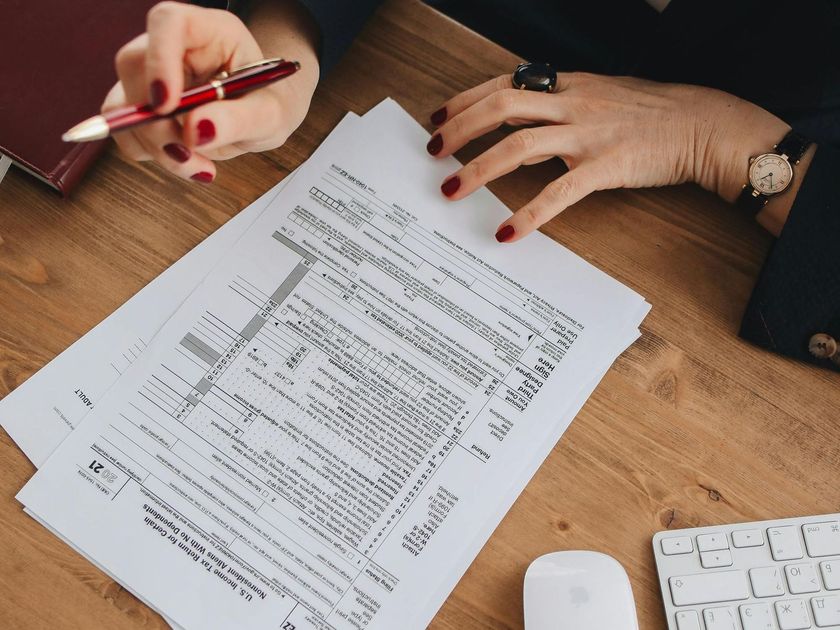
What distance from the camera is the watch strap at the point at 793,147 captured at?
0.71 metres

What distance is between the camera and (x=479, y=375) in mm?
655

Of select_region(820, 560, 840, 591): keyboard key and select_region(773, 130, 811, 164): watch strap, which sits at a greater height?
select_region(773, 130, 811, 164): watch strap

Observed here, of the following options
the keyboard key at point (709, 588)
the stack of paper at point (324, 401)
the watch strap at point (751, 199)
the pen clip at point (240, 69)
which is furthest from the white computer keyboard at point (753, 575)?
the pen clip at point (240, 69)

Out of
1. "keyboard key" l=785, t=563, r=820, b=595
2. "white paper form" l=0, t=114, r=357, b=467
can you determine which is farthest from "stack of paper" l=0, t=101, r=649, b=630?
"keyboard key" l=785, t=563, r=820, b=595

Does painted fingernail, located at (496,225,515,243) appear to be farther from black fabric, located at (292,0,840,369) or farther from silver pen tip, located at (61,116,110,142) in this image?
silver pen tip, located at (61,116,110,142)

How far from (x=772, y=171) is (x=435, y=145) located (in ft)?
1.12

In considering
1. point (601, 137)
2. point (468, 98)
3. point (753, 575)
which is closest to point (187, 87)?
point (468, 98)

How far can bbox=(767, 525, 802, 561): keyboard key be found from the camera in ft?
2.00

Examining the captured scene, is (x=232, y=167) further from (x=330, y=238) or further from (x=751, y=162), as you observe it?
(x=751, y=162)

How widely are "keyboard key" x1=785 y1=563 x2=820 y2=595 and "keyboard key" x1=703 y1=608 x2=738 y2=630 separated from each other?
6 centimetres

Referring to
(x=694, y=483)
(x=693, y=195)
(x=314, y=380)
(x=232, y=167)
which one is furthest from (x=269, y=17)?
(x=694, y=483)

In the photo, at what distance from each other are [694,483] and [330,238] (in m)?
0.41

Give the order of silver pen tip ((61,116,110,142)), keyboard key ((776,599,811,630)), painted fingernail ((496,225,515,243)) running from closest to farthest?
silver pen tip ((61,116,110,142)) → keyboard key ((776,599,811,630)) → painted fingernail ((496,225,515,243))

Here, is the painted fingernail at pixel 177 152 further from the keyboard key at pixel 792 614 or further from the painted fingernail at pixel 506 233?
the keyboard key at pixel 792 614
